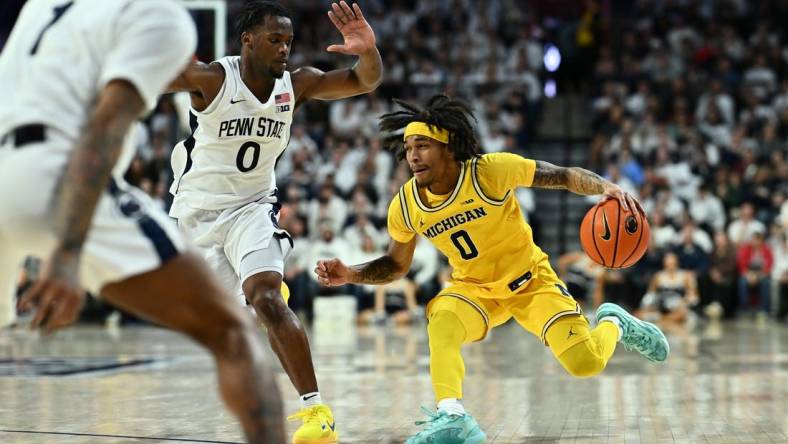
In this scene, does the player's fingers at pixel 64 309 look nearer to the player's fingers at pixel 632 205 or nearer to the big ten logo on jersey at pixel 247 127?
the big ten logo on jersey at pixel 247 127

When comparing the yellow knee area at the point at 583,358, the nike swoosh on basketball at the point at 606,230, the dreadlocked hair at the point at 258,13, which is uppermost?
the dreadlocked hair at the point at 258,13

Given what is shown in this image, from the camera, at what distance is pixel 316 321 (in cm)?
1331

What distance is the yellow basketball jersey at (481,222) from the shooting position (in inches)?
194

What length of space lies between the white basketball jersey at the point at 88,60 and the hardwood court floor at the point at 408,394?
226 cm

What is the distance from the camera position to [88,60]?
2.78 m

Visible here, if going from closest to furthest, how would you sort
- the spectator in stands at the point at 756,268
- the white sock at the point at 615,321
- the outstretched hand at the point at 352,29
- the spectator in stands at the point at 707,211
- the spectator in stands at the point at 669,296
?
the outstretched hand at the point at 352,29, the white sock at the point at 615,321, the spectator in stands at the point at 669,296, the spectator in stands at the point at 756,268, the spectator in stands at the point at 707,211

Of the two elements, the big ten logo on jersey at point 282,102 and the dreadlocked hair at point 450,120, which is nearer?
the dreadlocked hair at point 450,120

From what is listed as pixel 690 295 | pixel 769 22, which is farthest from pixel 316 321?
pixel 769 22

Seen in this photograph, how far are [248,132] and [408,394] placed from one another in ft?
6.88

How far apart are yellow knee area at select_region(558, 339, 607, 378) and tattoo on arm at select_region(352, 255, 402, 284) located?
902 millimetres

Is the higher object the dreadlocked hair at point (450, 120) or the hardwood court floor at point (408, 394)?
the dreadlocked hair at point (450, 120)

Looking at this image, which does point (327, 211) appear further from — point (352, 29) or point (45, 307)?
point (45, 307)

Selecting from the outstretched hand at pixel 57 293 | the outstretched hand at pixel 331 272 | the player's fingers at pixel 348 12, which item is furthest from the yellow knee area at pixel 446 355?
the outstretched hand at pixel 57 293

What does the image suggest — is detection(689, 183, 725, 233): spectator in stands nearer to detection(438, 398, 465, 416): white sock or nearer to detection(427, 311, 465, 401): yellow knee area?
detection(427, 311, 465, 401): yellow knee area
